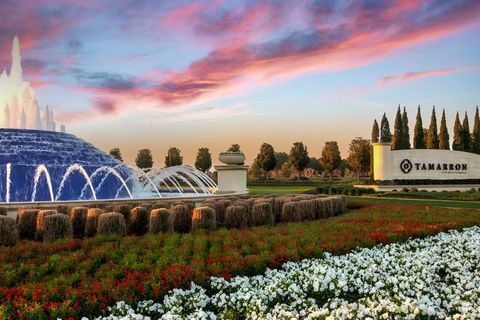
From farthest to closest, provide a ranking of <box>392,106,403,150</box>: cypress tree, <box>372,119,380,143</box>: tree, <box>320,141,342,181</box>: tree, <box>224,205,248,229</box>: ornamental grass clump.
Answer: <box>320,141,342,181</box>: tree < <box>372,119,380,143</box>: tree < <box>392,106,403,150</box>: cypress tree < <box>224,205,248,229</box>: ornamental grass clump

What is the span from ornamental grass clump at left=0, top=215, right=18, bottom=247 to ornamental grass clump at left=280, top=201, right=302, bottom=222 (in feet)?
26.5

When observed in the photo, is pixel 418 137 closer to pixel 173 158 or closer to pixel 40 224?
pixel 173 158

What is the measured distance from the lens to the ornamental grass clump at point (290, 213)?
51.0ft

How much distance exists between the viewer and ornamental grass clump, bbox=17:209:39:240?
12438 mm

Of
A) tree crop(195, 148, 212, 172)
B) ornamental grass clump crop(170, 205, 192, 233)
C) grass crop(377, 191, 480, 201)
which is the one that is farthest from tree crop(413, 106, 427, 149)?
ornamental grass clump crop(170, 205, 192, 233)

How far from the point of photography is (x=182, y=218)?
13562mm

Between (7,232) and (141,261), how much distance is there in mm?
4256

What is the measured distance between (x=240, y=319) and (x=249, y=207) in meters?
8.43

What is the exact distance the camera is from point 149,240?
10.8 m

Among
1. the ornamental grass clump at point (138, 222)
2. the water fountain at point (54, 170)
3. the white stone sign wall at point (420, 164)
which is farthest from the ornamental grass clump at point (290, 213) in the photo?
the white stone sign wall at point (420, 164)

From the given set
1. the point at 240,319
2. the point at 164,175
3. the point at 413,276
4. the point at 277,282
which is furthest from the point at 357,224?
the point at 164,175

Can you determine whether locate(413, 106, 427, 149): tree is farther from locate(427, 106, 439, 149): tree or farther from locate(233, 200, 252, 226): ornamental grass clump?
locate(233, 200, 252, 226): ornamental grass clump

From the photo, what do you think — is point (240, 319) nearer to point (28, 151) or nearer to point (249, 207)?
point (249, 207)

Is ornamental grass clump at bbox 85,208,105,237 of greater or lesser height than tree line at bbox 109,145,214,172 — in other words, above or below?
below
